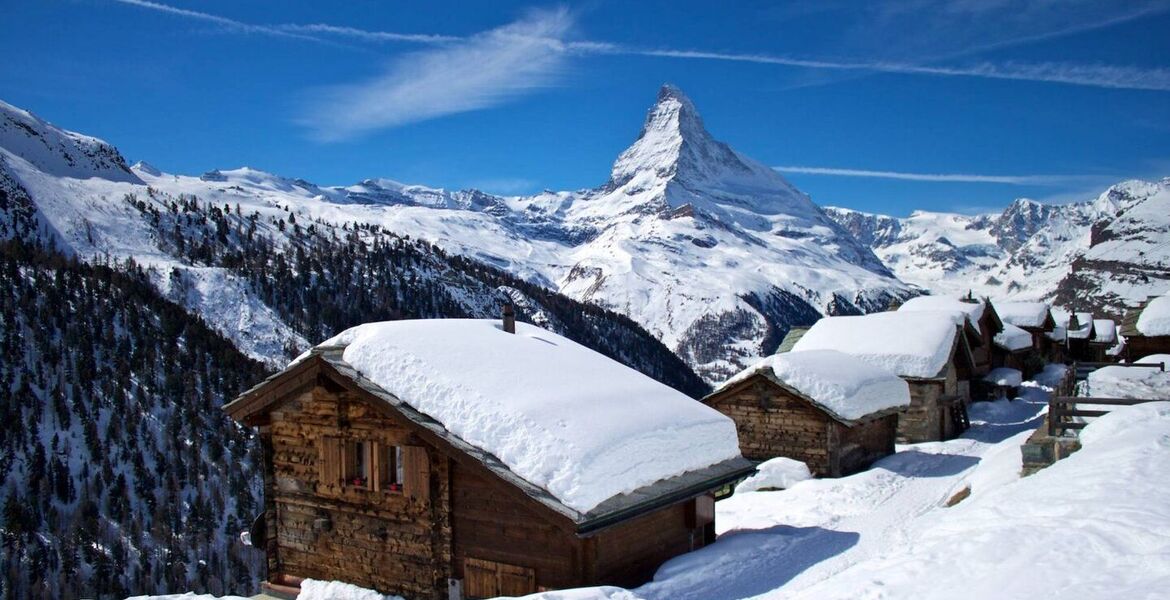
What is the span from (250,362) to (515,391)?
109 meters

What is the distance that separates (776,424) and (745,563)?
12.7 metres

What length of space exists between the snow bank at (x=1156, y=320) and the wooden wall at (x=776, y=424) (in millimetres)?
29606

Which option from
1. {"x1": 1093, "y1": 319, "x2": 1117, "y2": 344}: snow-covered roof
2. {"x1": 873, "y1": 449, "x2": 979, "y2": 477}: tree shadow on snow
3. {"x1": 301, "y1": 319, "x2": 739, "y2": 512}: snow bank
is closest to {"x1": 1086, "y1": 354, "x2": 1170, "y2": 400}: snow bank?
{"x1": 873, "y1": 449, "x2": 979, "y2": 477}: tree shadow on snow

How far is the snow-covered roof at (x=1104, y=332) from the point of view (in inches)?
2586

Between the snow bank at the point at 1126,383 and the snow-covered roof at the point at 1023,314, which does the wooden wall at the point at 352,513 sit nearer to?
the snow bank at the point at 1126,383

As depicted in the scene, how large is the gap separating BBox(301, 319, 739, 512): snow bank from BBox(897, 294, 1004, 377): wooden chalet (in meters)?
28.6

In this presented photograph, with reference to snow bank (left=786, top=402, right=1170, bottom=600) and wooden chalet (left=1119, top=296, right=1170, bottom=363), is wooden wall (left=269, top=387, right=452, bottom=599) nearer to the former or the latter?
snow bank (left=786, top=402, right=1170, bottom=600)

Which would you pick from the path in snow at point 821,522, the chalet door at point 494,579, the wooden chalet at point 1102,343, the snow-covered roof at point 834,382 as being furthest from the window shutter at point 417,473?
the wooden chalet at point 1102,343

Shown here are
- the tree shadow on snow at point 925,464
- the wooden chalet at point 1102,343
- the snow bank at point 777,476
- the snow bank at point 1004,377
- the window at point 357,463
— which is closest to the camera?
the window at point 357,463

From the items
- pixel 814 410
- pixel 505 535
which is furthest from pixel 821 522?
pixel 505 535

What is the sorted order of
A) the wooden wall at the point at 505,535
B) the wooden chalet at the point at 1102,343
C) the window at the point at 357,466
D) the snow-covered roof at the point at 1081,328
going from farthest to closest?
1. the wooden chalet at the point at 1102,343
2. the snow-covered roof at the point at 1081,328
3. the window at the point at 357,466
4. the wooden wall at the point at 505,535

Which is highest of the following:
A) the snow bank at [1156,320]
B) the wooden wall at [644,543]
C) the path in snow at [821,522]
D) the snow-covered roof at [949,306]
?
the snow-covered roof at [949,306]

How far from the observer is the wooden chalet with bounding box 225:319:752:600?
13.9m

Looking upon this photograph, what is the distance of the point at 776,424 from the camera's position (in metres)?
27.6
